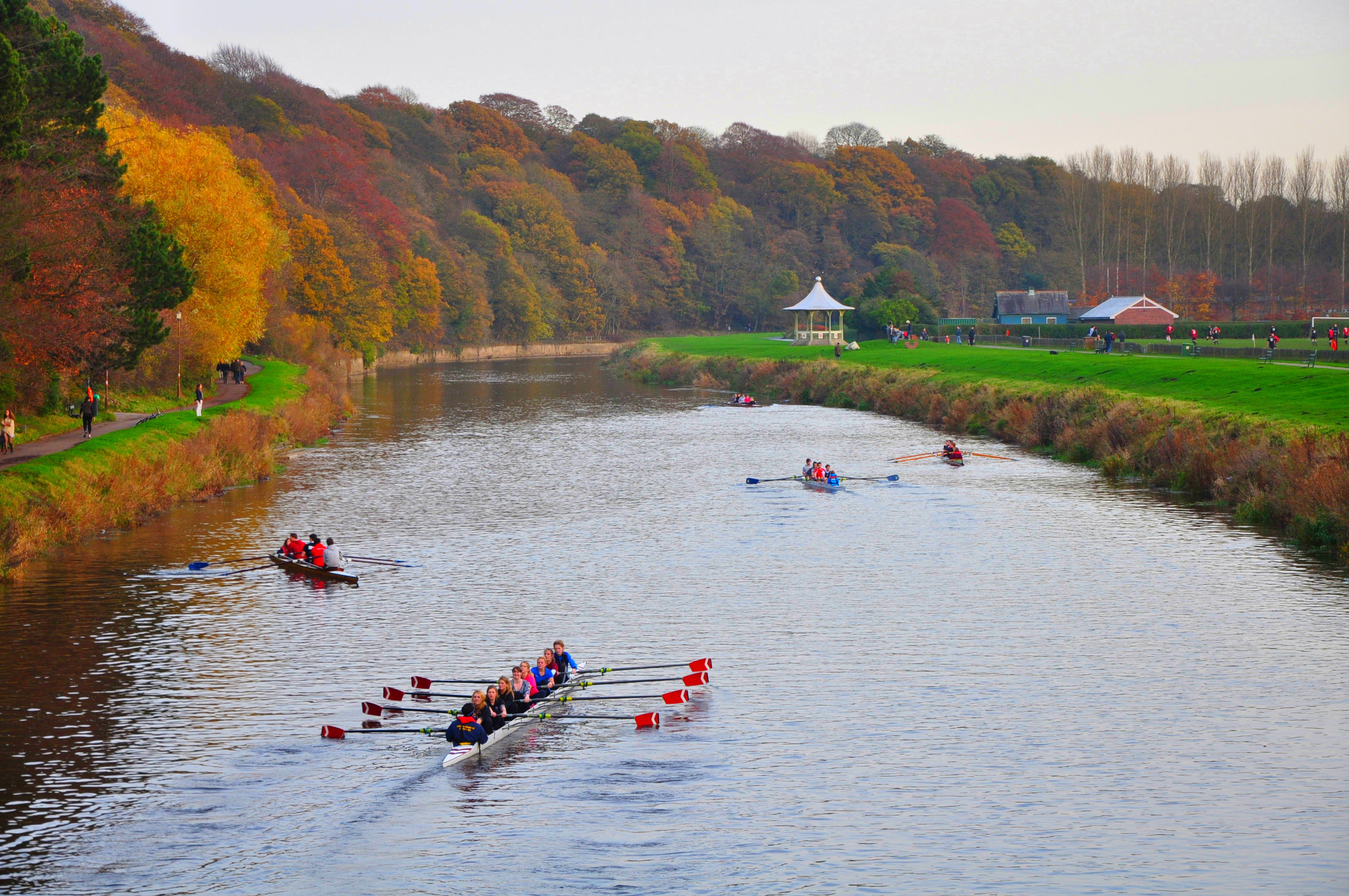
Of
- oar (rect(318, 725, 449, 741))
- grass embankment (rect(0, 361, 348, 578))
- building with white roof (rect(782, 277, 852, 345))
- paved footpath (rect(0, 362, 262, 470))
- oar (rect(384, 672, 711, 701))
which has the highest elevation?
building with white roof (rect(782, 277, 852, 345))

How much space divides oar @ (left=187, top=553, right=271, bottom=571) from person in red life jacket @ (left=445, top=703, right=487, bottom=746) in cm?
1595

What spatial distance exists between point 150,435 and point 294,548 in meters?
15.3

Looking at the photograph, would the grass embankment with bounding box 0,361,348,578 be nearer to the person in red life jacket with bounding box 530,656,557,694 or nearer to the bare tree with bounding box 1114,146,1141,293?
the person in red life jacket with bounding box 530,656,557,694

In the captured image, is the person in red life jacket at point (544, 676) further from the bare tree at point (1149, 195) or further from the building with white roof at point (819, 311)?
the bare tree at point (1149, 195)

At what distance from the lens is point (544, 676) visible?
23047 millimetres

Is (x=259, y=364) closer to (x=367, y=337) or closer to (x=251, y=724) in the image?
(x=367, y=337)

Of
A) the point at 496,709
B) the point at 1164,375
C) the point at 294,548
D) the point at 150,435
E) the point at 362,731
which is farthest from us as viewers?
the point at 1164,375

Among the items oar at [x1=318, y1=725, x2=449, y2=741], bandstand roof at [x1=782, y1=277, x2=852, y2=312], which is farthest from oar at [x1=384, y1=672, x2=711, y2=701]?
bandstand roof at [x1=782, y1=277, x2=852, y2=312]

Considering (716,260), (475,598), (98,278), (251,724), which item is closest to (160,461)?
(98,278)

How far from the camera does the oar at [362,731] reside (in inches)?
810

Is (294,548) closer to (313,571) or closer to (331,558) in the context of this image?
(313,571)

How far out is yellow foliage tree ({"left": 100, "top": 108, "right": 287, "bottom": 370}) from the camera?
196 ft

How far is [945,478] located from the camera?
164 ft

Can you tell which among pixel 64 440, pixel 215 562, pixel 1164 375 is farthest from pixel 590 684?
pixel 1164 375
